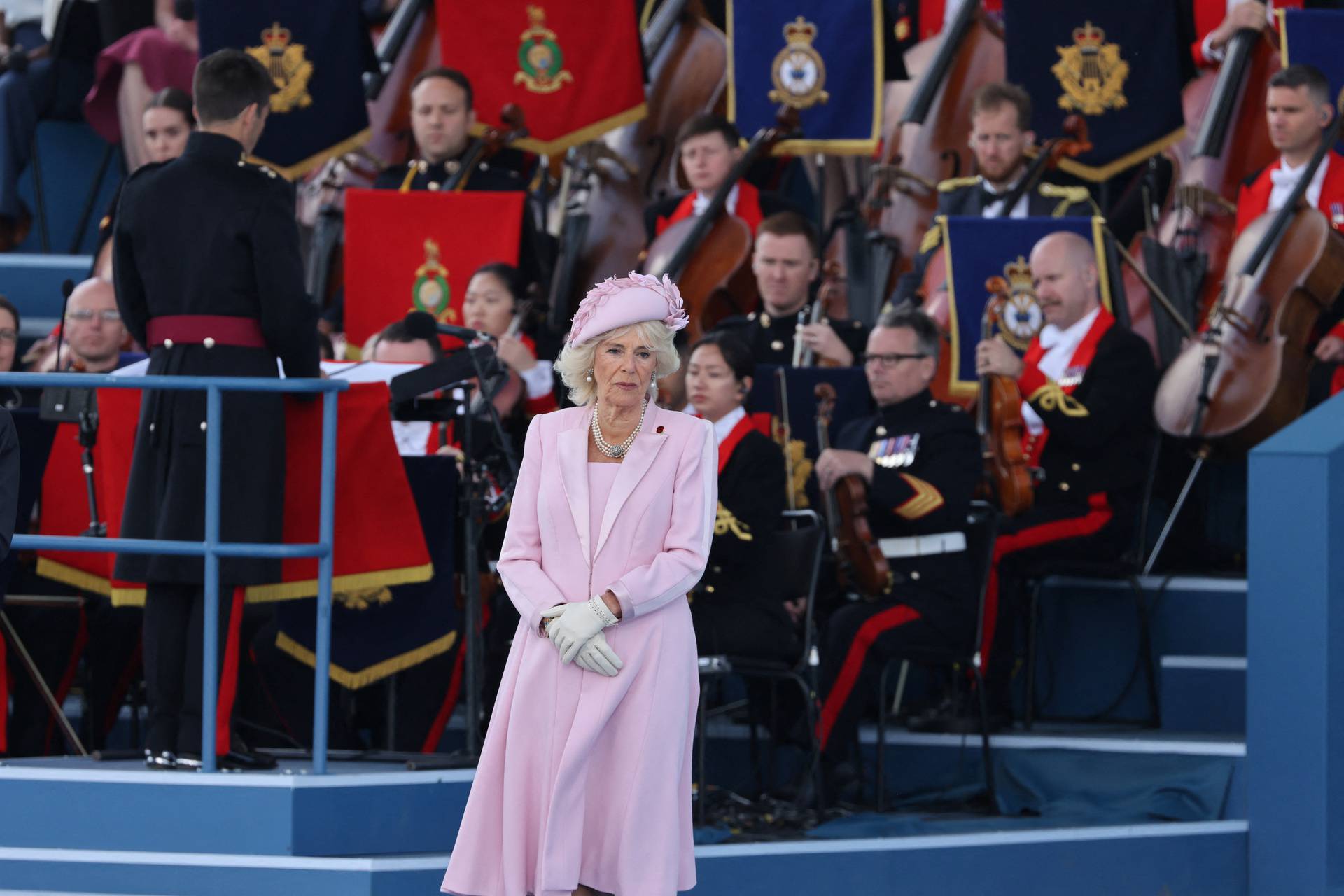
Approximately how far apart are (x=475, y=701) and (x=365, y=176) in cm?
406

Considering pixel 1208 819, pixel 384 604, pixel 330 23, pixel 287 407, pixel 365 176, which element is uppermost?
pixel 330 23

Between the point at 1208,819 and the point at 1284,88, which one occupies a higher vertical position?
the point at 1284,88

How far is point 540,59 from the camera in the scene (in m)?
9.24

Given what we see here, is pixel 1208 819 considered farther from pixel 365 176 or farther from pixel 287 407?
pixel 365 176

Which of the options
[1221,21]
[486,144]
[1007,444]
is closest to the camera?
[1007,444]

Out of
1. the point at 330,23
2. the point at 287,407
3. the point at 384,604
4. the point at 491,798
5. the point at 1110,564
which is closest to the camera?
the point at 491,798

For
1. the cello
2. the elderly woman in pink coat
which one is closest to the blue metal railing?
the elderly woman in pink coat

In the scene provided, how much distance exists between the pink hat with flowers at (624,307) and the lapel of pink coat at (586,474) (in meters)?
0.20

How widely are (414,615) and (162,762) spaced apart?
0.93m

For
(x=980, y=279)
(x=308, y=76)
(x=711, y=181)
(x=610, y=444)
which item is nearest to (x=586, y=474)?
(x=610, y=444)

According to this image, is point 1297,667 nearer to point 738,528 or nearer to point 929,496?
point 929,496

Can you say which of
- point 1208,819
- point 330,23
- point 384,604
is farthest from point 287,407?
point 330,23

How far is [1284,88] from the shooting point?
787cm

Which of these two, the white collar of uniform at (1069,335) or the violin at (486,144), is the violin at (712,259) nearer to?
the violin at (486,144)
